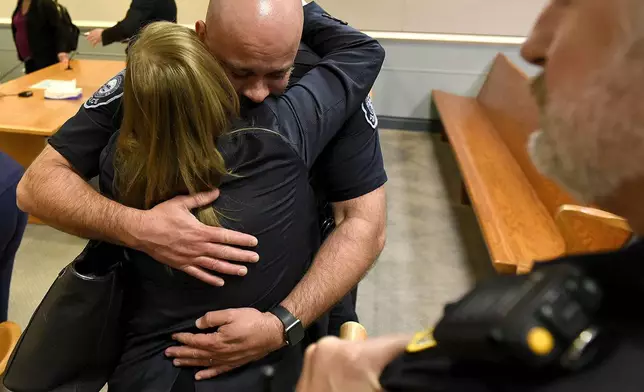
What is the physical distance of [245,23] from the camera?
121 cm

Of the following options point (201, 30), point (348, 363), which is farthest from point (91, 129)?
point (348, 363)

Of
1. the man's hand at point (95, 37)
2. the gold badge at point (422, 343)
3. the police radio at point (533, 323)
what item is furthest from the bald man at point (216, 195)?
the man's hand at point (95, 37)

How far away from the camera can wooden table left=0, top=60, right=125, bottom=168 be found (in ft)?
9.38

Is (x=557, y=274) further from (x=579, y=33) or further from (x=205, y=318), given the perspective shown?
(x=205, y=318)

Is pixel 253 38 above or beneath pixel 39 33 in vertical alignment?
above

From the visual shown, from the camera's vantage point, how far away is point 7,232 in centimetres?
163

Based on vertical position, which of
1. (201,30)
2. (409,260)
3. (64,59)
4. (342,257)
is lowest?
(409,260)

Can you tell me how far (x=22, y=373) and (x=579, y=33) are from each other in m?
1.18

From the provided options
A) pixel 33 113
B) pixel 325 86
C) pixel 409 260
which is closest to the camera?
pixel 325 86

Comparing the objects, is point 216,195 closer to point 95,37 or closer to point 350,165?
point 350,165

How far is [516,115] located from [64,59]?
3134mm

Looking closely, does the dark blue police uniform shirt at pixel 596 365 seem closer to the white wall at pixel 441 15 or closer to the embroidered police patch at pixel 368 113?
the embroidered police patch at pixel 368 113

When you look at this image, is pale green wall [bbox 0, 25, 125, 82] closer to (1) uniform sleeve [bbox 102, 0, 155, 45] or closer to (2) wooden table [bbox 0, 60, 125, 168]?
(1) uniform sleeve [bbox 102, 0, 155, 45]

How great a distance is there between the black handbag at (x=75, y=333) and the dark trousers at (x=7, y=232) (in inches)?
21.6
